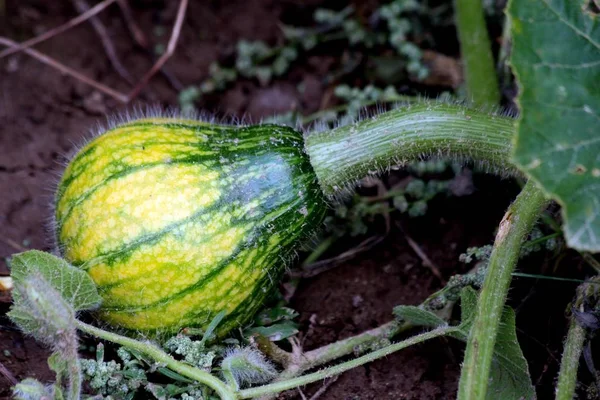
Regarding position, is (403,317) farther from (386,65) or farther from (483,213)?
(386,65)

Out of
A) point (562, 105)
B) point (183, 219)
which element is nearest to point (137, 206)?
point (183, 219)

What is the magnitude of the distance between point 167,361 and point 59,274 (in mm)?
363

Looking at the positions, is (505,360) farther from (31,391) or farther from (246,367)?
(31,391)

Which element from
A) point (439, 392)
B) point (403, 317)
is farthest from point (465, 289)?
point (439, 392)

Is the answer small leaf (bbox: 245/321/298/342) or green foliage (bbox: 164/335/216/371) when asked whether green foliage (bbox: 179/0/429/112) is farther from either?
green foliage (bbox: 164/335/216/371)

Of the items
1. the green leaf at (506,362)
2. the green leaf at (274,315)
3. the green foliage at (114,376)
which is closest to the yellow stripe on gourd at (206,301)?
the green foliage at (114,376)

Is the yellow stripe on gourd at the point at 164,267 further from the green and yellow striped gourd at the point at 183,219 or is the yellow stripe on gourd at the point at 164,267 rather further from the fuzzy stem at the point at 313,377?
the fuzzy stem at the point at 313,377

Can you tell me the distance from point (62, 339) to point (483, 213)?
1525mm

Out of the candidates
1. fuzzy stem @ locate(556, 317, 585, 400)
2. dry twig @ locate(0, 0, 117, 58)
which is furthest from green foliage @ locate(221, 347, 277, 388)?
dry twig @ locate(0, 0, 117, 58)

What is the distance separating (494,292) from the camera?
1.95 meters

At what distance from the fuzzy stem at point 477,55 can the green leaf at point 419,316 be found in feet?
3.23

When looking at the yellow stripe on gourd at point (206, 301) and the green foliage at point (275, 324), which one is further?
the green foliage at point (275, 324)

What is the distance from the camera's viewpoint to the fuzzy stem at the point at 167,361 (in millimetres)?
1913

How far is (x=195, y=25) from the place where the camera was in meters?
3.50
